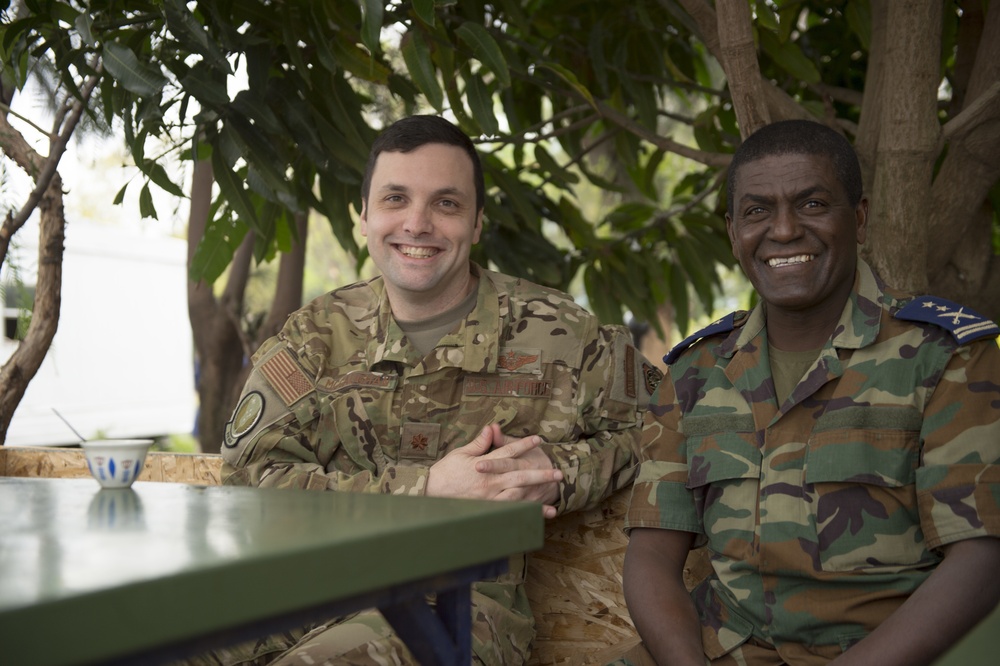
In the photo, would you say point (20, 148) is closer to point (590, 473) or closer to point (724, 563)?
point (590, 473)

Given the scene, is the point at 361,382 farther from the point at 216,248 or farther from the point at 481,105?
the point at 216,248

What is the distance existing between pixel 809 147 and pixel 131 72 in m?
1.49

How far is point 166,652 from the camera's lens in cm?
111

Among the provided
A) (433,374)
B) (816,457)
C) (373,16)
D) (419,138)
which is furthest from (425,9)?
(816,457)

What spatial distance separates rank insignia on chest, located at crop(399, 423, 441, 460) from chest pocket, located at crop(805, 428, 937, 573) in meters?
0.91

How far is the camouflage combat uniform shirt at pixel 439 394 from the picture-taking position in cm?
250

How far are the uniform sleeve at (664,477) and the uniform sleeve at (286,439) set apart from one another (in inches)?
20.6

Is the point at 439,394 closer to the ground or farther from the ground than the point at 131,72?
closer to the ground

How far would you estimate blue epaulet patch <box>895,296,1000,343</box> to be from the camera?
6.15 feet

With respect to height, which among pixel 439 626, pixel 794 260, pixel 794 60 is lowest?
pixel 439 626

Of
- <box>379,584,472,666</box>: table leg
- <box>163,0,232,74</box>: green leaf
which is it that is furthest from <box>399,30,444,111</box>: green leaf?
<box>379,584,472,666</box>: table leg

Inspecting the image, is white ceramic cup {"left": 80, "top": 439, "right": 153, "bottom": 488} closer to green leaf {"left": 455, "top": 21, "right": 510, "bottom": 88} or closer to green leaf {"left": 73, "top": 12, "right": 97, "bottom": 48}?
green leaf {"left": 73, "top": 12, "right": 97, "bottom": 48}

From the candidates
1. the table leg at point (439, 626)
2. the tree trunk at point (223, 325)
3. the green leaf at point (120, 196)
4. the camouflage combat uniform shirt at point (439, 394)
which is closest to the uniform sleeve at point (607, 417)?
the camouflage combat uniform shirt at point (439, 394)

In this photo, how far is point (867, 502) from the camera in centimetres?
192
